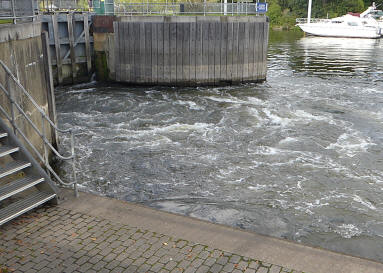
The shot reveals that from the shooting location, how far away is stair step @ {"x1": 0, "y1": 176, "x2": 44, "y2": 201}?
6.71 metres

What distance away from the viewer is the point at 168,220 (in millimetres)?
6809

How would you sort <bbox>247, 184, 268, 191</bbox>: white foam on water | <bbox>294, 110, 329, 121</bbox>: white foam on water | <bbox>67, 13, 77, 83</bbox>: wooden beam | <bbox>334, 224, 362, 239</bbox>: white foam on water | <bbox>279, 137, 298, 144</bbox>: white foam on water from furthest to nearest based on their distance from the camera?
<bbox>67, 13, 77, 83</bbox>: wooden beam → <bbox>294, 110, 329, 121</bbox>: white foam on water → <bbox>279, 137, 298, 144</bbox>: white foam on water → <bbox>247, 184, 268, 191</bbox>: white foam on water → <bbox>334, 224, 362, 239</bbox>: white foam on water

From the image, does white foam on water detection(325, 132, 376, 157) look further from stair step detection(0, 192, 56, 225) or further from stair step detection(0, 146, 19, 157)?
stair step detection(0, 146, 19, 157)

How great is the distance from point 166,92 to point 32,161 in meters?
13.8

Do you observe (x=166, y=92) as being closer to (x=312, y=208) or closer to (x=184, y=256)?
(x=312, y=208)

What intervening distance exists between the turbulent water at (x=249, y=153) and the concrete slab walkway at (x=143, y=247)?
2.17 m

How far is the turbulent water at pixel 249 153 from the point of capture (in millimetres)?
9000

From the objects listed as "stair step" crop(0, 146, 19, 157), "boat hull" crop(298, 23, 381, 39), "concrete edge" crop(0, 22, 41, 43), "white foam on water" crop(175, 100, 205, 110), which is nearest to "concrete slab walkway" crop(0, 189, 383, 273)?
"stair step" crop(0, 146, 19, 157)

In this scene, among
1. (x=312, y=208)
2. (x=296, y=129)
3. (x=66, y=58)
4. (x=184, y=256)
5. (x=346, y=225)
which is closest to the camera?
(x=184, y=256)

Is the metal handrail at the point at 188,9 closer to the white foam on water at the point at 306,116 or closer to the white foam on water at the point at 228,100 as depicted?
the white foam on water at the point at 228,100

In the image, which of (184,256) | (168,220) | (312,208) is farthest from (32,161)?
(312,208)

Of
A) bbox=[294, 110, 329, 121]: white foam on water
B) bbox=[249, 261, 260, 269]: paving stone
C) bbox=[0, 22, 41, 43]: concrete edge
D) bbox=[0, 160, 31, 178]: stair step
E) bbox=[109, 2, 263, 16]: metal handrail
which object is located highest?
bbox=[109, 2, 263, 16]: metal handrail

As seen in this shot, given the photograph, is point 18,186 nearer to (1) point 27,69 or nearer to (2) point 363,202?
(1) point 27,69

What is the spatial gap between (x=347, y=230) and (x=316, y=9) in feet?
205
